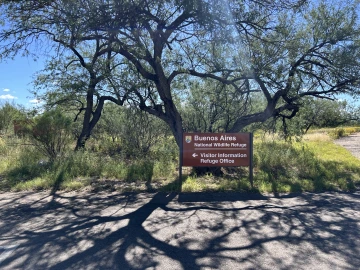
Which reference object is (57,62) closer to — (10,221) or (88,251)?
(10,221)

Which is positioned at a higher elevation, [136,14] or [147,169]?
[136,14]

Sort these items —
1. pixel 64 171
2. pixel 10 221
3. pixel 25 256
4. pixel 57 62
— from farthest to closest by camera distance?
pixel 57 62 → pixel 64 171 → pixel 10 221 → pixel 25 256

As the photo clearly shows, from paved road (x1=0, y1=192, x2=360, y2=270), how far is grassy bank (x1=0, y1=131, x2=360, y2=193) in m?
0.72

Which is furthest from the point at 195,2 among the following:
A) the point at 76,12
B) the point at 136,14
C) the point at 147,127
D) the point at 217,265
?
the point at 147,127

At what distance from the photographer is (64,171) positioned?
8.57 metres

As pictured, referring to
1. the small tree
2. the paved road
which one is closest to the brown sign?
the paved road

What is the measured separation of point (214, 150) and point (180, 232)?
3.39 m

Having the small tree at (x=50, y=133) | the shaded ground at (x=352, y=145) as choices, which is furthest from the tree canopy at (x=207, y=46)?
the shaded ground at (x=352, y=145)

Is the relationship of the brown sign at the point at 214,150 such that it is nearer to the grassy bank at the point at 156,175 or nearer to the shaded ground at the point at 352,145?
the grassy bank at the point at 156,175

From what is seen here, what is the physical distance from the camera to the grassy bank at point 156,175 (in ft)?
25.0

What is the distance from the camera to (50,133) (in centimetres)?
992

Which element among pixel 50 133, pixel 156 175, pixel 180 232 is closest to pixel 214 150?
pixel 156 175

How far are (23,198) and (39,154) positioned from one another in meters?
4.14

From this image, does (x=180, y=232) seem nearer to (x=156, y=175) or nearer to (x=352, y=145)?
(x=156, y=175)
